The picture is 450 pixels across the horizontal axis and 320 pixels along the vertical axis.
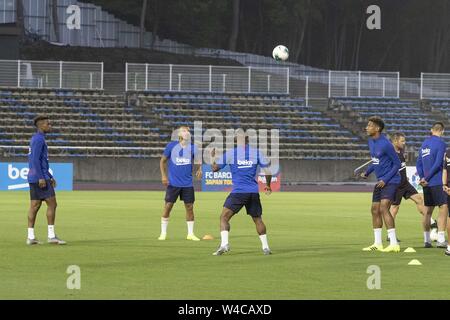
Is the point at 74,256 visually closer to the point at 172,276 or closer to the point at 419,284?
the point at 172,276

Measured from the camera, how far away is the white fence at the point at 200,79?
6359 cm

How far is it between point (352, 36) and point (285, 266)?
82460 mm

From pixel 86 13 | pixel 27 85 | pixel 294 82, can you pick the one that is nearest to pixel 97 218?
pixel 27 85

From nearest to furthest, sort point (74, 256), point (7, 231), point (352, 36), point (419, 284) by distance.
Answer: point (419, 284) → point (74, 256) → point (7, 231) → point (352, 36)

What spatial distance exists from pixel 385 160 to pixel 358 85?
4752 centimetres

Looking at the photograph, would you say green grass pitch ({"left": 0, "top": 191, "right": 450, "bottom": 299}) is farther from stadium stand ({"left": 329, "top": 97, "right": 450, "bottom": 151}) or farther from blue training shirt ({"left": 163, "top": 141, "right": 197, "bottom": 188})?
stadium stand ({"left": 329, "top": 97, "right": 450, "bottom": 151})

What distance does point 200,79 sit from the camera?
213ft

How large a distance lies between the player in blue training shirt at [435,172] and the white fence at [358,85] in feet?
150

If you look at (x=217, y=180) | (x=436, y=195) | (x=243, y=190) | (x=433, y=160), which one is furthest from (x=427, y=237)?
(x=217, y=180)

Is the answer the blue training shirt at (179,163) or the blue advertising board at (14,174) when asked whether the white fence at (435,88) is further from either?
the blue training shirt at (179,163)

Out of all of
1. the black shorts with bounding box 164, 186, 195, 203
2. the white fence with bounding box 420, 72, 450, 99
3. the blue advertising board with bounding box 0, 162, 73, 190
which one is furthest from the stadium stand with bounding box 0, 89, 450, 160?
the black shorts with bounding box 164, 186, 195, 203

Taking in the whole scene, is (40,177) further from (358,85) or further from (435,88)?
(435,88)

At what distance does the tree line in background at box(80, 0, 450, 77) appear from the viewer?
85.4 metres

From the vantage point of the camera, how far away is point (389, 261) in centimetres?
1908
